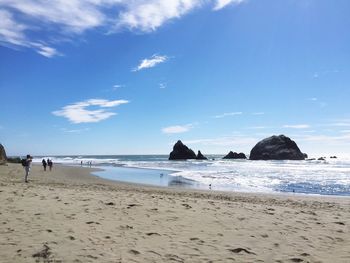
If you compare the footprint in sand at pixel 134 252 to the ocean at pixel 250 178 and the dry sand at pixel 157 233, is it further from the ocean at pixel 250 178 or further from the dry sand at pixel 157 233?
the ocean at pixel 250 178

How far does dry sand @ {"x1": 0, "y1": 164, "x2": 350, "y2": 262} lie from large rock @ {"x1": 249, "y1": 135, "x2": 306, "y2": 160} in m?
113

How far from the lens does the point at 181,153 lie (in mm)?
127875

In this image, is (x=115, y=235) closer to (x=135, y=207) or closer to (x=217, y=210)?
(x=135, y=207)

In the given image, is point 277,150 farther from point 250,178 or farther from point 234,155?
point 250,178

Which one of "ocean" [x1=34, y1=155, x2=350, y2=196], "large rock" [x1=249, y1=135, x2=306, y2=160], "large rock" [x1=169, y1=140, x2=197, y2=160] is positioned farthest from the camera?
"large rock" [x1=169, y1=140, x2=197, y2=160]

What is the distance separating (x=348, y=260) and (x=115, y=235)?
4.67m

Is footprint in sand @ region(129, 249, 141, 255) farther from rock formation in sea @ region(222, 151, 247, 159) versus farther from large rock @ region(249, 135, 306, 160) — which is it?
rock formation in sea @ region(222, 151, 247, 159)

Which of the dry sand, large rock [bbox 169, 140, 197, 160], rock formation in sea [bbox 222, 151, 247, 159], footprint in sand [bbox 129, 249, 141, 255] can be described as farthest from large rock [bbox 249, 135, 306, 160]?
footprint in sand [bbox 129, 249, 141, 255]

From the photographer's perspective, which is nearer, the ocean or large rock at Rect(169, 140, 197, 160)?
the ocean

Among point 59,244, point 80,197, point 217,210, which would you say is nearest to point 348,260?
point 217,210

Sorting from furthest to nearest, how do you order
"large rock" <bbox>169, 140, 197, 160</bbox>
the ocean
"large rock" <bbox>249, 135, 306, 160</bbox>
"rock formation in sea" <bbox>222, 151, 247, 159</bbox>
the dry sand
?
"rock formation in sea" <bbox>222, 151, 247, 159</bbox>
"large rock" <bbox>169, 140, 197, 160</bbox>
"large rock" <bbox>249, 135, 306, 160</bbox>
the ocean
the dry sand

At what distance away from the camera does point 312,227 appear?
30.8ft

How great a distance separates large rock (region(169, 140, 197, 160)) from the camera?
12738cm

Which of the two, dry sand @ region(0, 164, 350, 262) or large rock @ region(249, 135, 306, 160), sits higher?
large rock @ region(249, 135, 306, 160)
